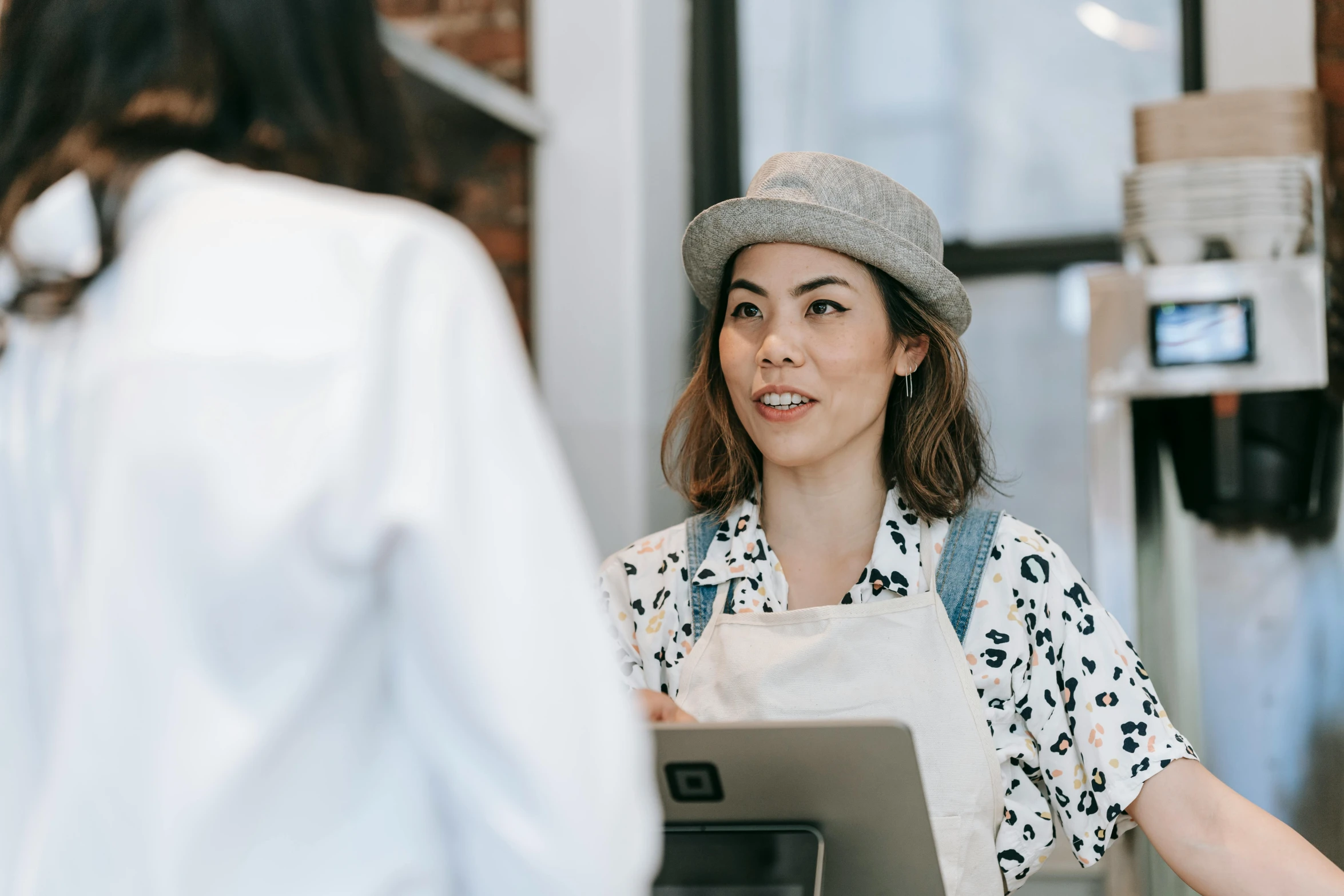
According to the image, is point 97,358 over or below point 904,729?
over

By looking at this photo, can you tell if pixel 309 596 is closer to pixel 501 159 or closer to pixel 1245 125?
pixel 1245 125

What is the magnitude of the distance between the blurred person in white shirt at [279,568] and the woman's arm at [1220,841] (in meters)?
0.84

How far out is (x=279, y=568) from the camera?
574 mm

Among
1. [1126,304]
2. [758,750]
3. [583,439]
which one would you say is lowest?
[758,750]

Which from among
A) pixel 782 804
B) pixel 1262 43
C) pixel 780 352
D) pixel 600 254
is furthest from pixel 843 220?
pixel 1262 43

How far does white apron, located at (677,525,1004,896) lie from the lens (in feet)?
4.43

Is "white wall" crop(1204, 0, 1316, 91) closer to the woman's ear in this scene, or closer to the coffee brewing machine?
the coffee brewing machine

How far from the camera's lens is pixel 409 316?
608 millimetres

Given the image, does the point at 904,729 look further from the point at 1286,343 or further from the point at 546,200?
the point at 546,200

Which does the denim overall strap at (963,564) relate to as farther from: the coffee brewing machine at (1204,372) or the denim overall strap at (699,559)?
the coffee brewing machine at (1204,372)

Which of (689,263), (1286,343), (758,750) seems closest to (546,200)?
(689,263)

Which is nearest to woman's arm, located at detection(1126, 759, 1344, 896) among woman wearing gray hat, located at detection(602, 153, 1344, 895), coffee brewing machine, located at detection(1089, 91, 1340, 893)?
woman wearing gray hat, located at detection(602, 153, 1344, 895)

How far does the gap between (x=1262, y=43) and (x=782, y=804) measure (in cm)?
221

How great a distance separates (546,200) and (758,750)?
210 cm
